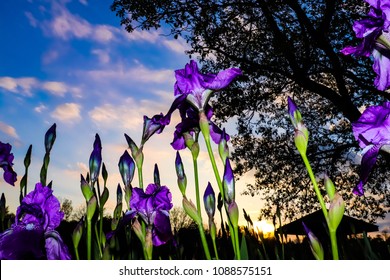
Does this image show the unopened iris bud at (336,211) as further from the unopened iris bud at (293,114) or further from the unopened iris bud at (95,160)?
the unopened iris bud at (95,160)

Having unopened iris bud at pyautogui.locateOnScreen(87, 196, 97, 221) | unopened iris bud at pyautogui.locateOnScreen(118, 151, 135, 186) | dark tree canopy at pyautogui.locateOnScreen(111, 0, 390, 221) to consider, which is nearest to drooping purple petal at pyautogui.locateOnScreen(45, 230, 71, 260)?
unopened iris bud at pyautogui.locateOnScreen(87, 196, 97, 221)

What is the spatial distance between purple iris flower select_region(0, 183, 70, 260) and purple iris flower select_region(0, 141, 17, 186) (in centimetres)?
165

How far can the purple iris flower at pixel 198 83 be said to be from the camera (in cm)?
129

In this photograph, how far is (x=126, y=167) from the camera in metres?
1.54

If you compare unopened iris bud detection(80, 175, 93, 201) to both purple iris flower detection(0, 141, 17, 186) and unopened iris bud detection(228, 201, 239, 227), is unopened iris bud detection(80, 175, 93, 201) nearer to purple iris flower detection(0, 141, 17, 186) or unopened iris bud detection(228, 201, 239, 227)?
unopened iris bud detection(228, 201, 239, 227)

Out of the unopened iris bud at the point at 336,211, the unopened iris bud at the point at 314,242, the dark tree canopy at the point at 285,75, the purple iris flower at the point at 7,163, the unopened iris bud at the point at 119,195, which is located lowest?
the unopened iris bud at the point at 314,242

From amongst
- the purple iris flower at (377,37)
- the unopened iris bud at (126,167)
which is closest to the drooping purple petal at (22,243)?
the unopened iris bud at (126,167)

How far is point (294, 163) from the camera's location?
11.3 metres

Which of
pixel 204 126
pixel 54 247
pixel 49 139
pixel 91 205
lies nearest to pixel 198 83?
pixel 204 126

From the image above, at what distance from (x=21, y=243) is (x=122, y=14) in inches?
371

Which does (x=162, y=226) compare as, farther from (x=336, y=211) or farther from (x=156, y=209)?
(x=336, y=211)

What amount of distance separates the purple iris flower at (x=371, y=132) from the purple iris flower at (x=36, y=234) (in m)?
0.86
